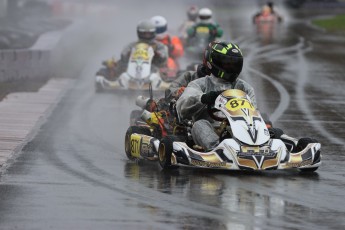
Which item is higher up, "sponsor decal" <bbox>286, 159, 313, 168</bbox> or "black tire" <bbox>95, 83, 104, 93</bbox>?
"sponsor decal" <bbox>286, 159, 313, 168</bbox>

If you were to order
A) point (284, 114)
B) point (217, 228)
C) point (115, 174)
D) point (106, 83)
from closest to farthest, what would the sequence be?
point (217, 228) → point (115, 174) → point (284, 114) → point (106, 83)

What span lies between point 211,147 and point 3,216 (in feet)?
10.2

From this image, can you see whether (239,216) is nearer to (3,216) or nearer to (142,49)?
(3,216)

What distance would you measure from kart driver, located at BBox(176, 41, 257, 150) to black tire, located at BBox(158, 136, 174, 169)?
57cm

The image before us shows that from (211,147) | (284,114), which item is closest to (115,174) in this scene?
(211,147)

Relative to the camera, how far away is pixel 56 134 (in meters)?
13.9

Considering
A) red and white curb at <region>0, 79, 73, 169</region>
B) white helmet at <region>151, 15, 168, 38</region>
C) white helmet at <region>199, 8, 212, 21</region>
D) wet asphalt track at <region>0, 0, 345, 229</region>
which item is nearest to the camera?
wet asphalt track at <region>0, 0, 345, 229</region>

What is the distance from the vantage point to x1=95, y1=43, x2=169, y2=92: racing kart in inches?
797

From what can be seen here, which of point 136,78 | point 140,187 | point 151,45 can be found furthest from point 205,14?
point 140,187

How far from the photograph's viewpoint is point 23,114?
15766 millimetres

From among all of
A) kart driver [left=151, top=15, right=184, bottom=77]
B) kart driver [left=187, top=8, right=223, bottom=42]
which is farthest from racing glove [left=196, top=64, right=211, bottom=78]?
kart driver [left=187, top=8, right=223, bottom=42]

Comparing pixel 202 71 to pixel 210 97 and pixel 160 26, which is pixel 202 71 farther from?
pixel 160 26

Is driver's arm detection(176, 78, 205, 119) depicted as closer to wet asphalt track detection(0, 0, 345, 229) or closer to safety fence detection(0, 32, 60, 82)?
wet asphalt track detection(0, 0, 345, 229)

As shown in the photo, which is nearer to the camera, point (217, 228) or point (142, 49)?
point (217, 228)
